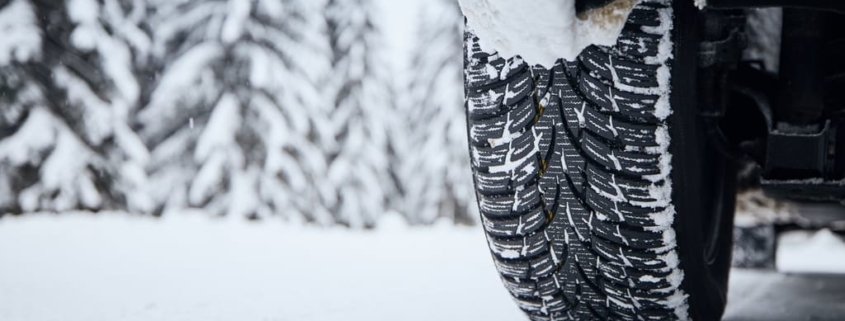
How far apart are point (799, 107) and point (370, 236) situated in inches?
186

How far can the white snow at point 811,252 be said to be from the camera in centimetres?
490

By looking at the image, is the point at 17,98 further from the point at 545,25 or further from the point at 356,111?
the point at 545,25

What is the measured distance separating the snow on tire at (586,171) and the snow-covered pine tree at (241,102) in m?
14.8

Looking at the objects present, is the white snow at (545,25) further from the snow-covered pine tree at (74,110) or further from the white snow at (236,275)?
the snow-covered pine tree at (74,110)

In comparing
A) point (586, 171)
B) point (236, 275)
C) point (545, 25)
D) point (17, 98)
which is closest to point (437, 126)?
point (17, 98)

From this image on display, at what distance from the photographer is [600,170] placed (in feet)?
5.37

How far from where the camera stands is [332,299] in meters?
2.94

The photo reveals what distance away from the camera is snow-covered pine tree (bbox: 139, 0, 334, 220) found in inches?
639

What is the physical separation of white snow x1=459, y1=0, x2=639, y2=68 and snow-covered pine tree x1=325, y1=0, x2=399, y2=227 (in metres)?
18.7

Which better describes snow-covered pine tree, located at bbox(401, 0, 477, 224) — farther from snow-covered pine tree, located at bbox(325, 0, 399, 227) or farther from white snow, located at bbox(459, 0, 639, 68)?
white snow, located at bbox(459, 0, 639, 68)

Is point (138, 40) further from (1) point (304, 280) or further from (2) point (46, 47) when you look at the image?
(1) point (304, 280)

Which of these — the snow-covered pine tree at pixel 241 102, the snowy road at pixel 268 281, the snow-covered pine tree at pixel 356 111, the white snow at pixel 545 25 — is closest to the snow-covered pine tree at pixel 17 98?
the snow-covered pine tree at pixel 241 102

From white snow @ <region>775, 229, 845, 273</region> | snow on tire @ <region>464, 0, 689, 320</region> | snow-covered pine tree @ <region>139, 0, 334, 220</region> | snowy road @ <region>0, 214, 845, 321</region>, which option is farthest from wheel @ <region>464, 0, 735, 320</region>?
snow-covered pine tree @ <region>139, 0, 334, 220</region>

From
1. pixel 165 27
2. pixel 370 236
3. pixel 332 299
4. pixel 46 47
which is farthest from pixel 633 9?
pixel 165 27
